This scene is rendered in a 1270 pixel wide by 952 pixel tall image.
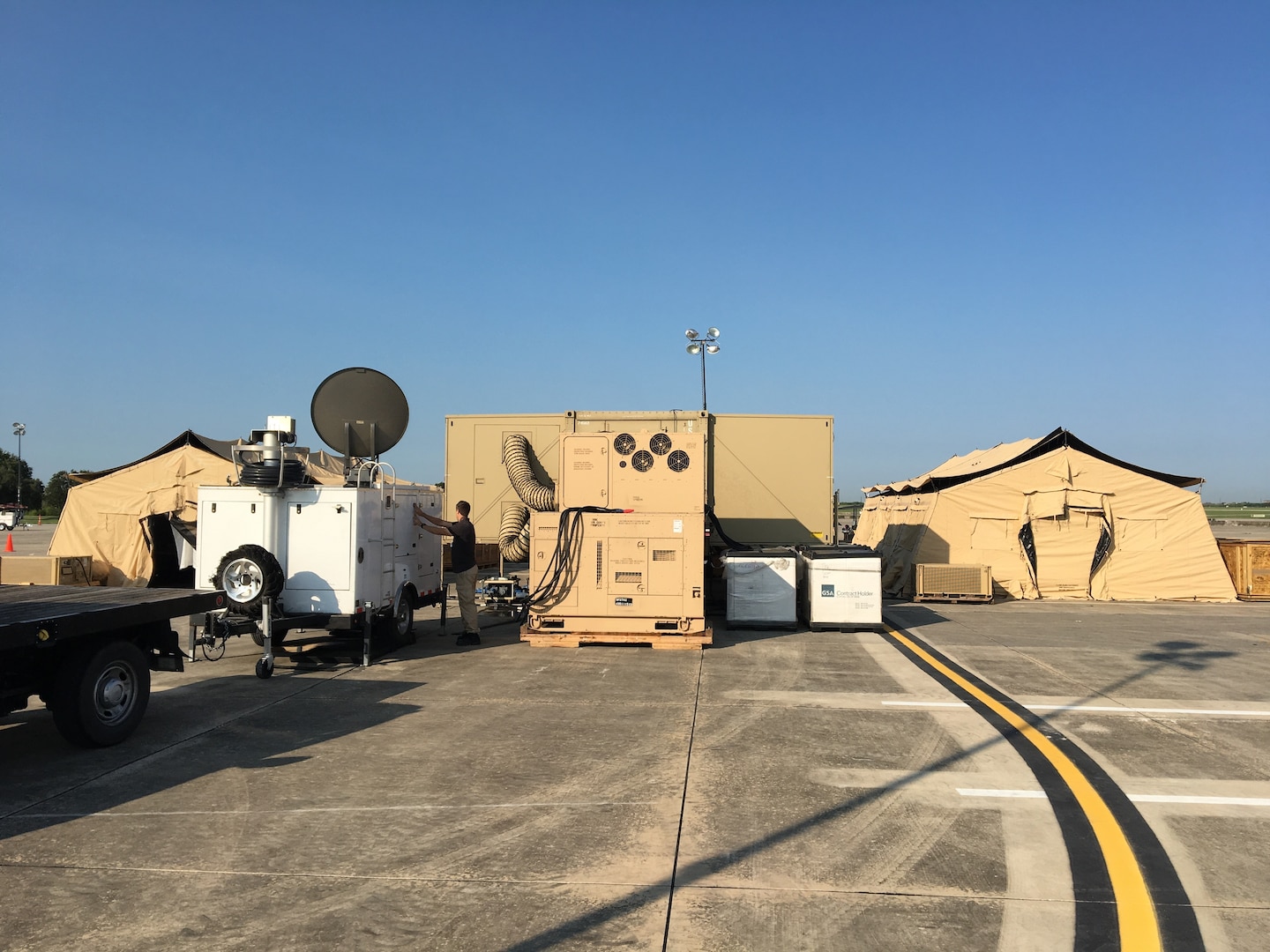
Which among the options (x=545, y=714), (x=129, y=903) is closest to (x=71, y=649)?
(x=129, y=903)

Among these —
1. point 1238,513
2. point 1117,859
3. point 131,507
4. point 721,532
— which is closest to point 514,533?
point 721,532

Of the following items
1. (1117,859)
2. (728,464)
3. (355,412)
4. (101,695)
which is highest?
(355,412)

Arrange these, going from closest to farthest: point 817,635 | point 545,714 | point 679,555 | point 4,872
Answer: point 4,872 → point 545,714 → point 679,555 → point 817,635

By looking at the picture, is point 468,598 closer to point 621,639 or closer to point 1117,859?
point 621,639

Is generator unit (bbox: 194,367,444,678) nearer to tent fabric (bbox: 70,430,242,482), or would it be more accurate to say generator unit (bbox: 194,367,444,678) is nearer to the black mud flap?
the black mud flap

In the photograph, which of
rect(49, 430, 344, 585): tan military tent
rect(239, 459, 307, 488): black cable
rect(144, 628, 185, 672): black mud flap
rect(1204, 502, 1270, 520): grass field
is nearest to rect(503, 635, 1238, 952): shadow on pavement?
rect(144, 628, 185, 672): black mud flap

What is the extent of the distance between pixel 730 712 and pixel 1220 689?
18.8ft

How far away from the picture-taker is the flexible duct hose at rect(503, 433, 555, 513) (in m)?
15.7

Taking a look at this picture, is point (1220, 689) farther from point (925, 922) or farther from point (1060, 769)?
point (925, 922)

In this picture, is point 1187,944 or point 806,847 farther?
point 806,847

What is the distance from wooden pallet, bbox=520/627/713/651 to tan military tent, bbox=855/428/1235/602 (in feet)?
31.7

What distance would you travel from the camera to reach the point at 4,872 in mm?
4266

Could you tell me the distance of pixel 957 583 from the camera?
59.4 ft

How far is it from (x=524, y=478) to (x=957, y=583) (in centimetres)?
973
